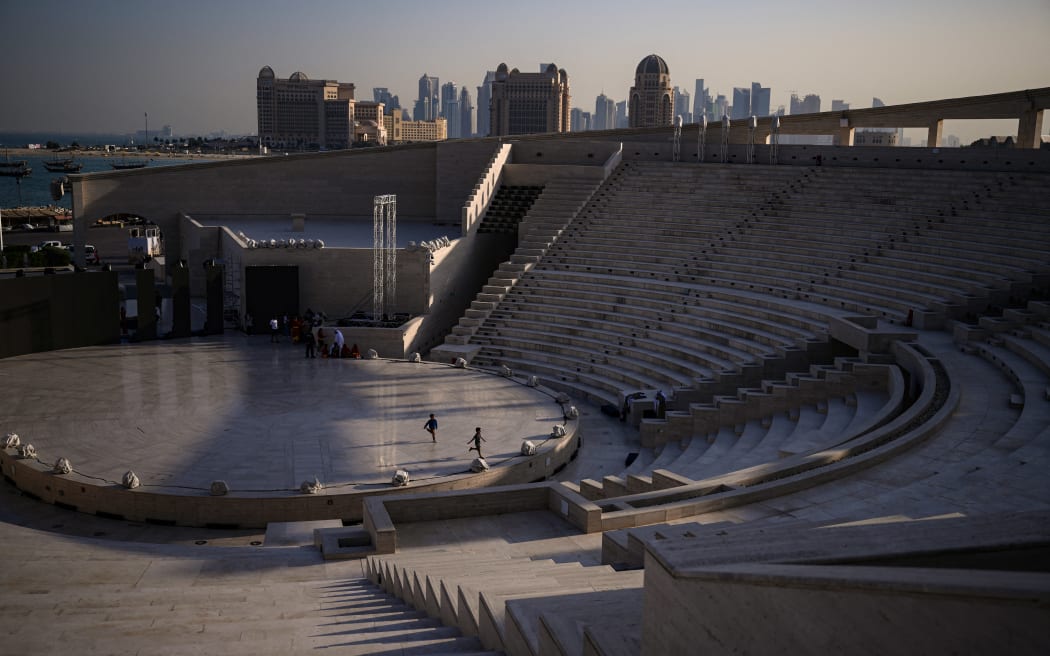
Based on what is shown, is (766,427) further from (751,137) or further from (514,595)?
(751,137)

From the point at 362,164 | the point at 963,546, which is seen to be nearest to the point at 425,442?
the point at 963,546

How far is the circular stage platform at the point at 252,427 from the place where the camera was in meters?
17.4

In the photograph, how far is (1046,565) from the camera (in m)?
5.67

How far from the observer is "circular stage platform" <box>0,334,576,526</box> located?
57.1ft

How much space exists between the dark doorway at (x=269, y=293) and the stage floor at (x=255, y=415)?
2.61 meters

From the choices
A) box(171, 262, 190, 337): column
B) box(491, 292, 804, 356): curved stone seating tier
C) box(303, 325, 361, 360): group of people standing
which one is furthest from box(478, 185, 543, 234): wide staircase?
box(171, 262, 190, 337): column

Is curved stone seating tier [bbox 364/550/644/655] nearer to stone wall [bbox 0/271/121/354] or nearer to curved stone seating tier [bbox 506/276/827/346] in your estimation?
curved stone seating tier [bbox 506/276/827/346]

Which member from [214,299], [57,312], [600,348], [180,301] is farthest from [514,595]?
[214,299]

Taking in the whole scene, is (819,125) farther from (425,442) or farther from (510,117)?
(510,117)

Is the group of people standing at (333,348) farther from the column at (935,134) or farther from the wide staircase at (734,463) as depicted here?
the column at (935,134)

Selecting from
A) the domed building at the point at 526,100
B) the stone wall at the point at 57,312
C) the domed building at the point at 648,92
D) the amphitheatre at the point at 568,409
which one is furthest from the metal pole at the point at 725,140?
the domed building at the point at 526,100

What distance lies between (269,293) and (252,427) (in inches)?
472

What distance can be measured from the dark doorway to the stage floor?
2.61m

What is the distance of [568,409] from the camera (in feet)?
75.0
